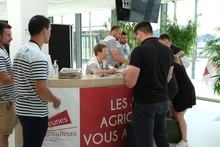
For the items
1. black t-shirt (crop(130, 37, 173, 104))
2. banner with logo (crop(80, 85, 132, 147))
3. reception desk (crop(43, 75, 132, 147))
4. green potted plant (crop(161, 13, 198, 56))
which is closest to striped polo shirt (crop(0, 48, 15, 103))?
reception desk (crop(43, 75, 132, 147))

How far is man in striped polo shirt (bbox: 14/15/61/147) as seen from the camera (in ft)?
5.50

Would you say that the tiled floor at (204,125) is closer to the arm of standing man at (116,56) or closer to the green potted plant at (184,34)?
the green potted plant at (184,34)

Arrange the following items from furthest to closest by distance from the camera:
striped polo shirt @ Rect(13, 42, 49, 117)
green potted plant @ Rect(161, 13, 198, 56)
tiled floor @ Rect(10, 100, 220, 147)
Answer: green potted plant @ Rect(161, 13, 198, 56) → tiled floor @ Rect(10, 100, 220, 147) → striped polo shirt @ Rect(13, 42, 49, 117)

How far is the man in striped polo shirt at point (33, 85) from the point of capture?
5.50ft

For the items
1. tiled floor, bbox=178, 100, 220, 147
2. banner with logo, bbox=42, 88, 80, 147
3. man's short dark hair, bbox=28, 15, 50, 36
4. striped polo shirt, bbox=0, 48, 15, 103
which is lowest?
tiled floor, bbox=178, 100, 220, 147

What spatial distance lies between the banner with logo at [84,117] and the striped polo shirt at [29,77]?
2.19ft

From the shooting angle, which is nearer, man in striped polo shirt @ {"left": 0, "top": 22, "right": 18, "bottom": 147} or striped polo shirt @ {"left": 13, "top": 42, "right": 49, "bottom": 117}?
striped polo shirt @ {"left": 13, "top": 42, "right": 49, "bottom": 117}

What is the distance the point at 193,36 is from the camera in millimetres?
6012

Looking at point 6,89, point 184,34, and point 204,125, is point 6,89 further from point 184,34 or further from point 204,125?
point 184,34

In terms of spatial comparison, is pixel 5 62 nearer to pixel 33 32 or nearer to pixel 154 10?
pixel 33 32

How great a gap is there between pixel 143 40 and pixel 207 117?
10.8 ft

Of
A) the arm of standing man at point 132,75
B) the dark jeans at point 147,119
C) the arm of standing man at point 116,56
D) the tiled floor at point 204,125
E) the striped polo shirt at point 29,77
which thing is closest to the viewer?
the striped polo shirt at point 29,77

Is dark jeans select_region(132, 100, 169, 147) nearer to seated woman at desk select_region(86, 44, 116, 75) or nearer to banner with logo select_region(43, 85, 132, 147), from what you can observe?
banner with logo select_region(43, 85, 132, 147)

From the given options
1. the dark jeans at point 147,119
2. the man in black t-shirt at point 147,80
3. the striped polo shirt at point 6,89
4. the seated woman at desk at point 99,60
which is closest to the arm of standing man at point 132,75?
the man in black t-shirt at point 147,80
